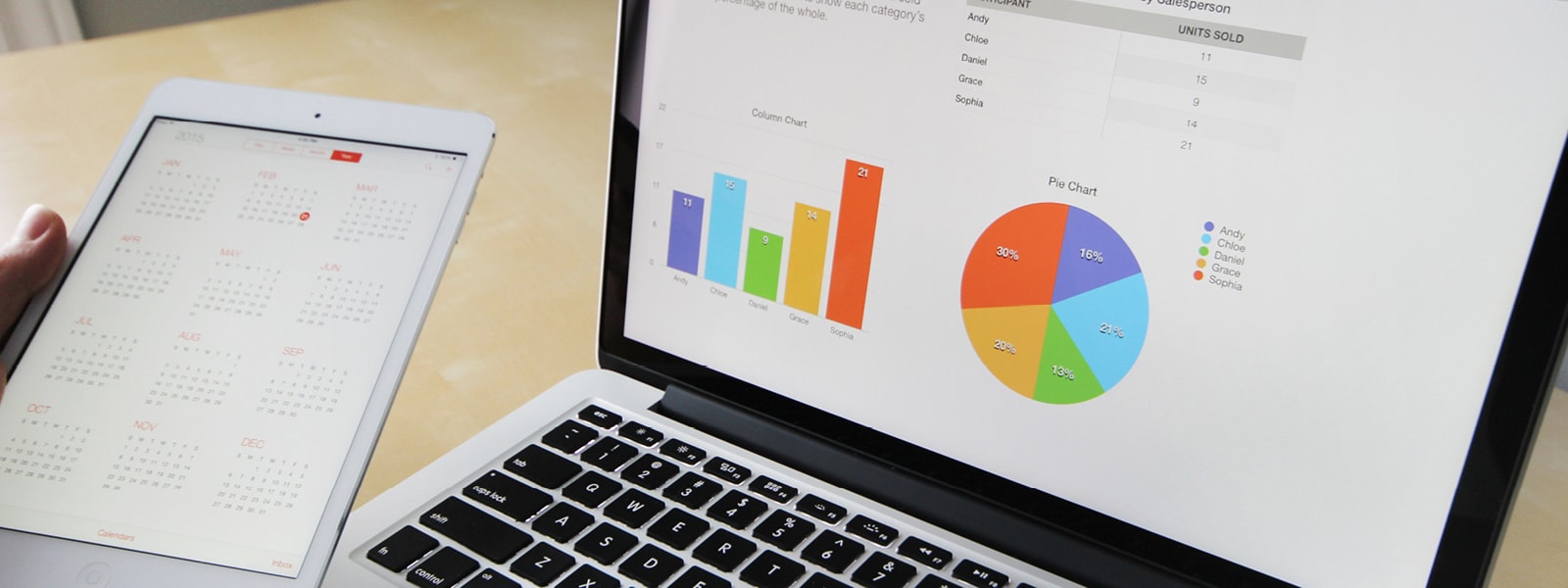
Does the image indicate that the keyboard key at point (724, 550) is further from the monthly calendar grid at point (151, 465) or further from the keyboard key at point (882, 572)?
the monthly calendar grid at point (151, 465)

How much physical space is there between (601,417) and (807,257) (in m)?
0.14

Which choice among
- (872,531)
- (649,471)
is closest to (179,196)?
(649,471)

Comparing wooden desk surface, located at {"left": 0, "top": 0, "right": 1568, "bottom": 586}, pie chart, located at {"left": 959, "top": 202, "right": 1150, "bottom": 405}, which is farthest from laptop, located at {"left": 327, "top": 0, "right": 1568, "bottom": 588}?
wooden desk surface, located at {"left": 0, "top": 0, "right": 1568, "bottom": 586}

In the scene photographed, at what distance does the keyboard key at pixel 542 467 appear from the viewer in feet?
1.72

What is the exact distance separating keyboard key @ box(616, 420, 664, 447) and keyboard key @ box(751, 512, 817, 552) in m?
0.09

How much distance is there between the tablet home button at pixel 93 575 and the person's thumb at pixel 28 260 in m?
0.14

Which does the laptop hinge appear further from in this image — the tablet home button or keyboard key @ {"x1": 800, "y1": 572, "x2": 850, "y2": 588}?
the tablet home button

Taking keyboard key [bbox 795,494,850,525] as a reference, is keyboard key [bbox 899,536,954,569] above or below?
below

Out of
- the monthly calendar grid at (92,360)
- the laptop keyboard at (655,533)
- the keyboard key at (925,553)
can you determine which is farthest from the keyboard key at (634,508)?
the monthly calendar grid at (92,360)

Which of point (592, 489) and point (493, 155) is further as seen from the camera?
point (493, 155)

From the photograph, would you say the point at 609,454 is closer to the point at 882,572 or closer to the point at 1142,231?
the point at 882,572

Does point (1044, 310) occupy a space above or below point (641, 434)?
above

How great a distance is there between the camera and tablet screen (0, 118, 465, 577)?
1.55 feet

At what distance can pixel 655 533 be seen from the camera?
0.49m
